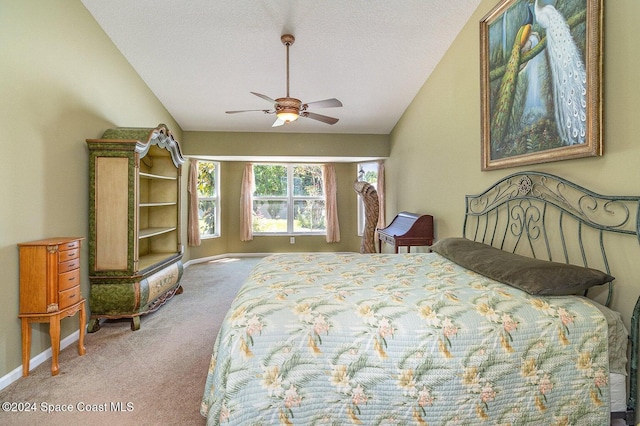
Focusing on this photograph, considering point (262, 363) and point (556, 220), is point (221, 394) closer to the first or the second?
point (262, 363)

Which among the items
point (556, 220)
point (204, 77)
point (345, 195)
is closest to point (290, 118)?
point (204, 77)

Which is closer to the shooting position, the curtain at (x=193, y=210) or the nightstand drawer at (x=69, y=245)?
the nightstand drawer at (x=69, y=245)

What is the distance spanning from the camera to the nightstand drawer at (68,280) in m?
2.15

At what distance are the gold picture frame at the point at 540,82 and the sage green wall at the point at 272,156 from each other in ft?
9.68

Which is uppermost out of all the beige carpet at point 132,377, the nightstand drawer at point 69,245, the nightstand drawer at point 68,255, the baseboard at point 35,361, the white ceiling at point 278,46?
the white ceiling at point 278,46

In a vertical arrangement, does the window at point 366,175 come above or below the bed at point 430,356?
above

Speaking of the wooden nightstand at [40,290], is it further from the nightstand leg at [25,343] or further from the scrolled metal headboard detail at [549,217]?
the scrolled metal headboard detail at [549,217]

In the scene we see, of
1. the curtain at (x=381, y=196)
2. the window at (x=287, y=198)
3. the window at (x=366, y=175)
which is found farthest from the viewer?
the window at (x=287, y=198)

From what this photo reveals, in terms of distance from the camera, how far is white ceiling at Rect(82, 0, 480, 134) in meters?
2.84

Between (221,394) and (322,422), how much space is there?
1.42 feet

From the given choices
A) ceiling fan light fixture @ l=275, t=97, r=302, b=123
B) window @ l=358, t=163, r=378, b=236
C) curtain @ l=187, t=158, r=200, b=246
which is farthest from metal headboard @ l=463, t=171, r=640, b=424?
curtain @ l=187, t=158, r=200, b=246

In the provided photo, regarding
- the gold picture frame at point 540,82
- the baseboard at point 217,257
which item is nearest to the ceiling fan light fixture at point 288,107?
the gold picture frame at point 540,82

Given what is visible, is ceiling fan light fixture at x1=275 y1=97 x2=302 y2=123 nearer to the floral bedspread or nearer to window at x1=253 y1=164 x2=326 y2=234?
the floral bedspread

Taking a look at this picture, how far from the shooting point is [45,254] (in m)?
2.08
